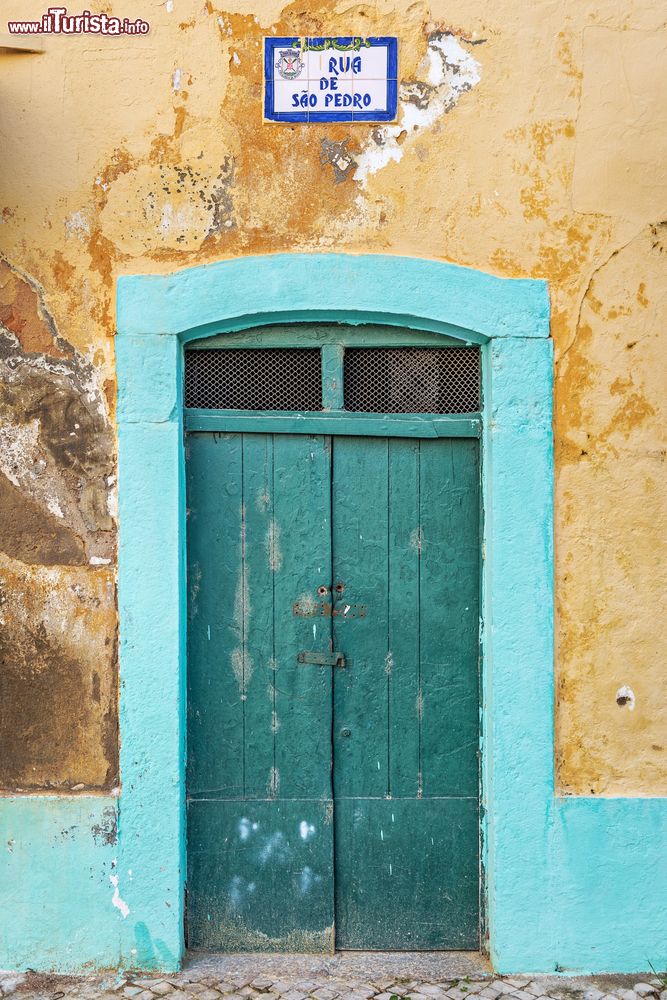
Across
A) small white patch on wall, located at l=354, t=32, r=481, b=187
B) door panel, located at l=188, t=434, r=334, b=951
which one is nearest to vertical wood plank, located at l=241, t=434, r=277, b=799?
door panel, located at l=188, t=434, r=334, b=951

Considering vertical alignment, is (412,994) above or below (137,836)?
below

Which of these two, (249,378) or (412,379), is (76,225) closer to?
(249,378)

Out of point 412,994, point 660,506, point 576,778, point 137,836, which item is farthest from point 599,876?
point 137,836

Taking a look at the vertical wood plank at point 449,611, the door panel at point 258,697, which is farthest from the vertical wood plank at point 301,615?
the vertical wood plank at point 449,611

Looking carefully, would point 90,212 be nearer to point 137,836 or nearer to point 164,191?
point 164,191

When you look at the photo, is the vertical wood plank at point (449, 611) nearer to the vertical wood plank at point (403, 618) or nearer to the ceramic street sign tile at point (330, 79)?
the vertical wood plank at point (403, 618)

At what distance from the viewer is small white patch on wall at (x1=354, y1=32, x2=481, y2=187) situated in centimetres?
362

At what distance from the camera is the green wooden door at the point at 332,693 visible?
3.78 m

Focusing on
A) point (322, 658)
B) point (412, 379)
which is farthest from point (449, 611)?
point (412, 379)

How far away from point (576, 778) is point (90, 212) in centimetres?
293

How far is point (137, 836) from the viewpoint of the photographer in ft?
11.9

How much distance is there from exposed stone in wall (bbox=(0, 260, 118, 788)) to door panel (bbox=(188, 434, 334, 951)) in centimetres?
36

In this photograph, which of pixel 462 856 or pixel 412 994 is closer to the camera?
pixel 412 994

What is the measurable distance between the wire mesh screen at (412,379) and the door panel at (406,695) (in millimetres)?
157
